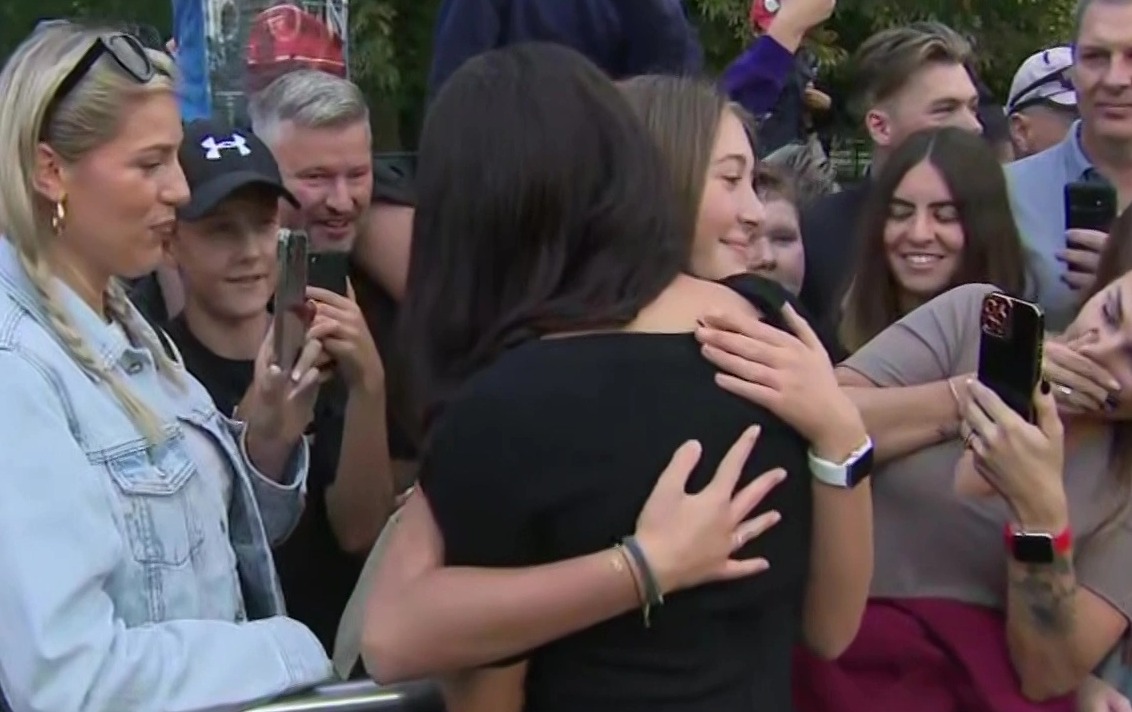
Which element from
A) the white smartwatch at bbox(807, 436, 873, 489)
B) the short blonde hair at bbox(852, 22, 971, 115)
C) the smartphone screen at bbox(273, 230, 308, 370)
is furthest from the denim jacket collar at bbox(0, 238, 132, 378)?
the short blonde hair at bbox(852, 22, 971, 115)

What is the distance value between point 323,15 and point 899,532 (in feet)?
8.19

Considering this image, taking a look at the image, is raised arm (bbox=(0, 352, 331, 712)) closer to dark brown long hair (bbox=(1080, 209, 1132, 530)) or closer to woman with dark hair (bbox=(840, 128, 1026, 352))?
dark brown long hair (bbox=(1080, 209, 1132, 530))

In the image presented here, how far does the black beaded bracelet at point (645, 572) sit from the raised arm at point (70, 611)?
586 mm

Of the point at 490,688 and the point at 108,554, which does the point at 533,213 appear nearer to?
the point at 490,688

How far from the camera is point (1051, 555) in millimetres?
2068

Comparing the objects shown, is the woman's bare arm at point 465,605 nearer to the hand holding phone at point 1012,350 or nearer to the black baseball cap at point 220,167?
the hand holding phone at point 1012,350

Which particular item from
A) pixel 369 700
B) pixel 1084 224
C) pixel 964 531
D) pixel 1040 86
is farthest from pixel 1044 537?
pixel 1040 86

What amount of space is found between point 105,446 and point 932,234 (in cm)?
171

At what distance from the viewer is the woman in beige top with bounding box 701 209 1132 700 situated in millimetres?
2125

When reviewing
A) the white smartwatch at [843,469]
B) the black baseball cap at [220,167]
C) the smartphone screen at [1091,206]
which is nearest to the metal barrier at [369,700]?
the white smartwatch at [843,469]

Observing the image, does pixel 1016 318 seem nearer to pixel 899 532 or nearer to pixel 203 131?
pixel 899 532

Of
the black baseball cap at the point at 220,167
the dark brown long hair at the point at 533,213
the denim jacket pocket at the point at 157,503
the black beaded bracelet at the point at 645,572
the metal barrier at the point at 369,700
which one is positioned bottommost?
the metal barrier at the point at 369,700

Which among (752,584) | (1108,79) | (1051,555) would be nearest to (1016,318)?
(1051,555)

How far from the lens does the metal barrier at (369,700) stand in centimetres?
184
